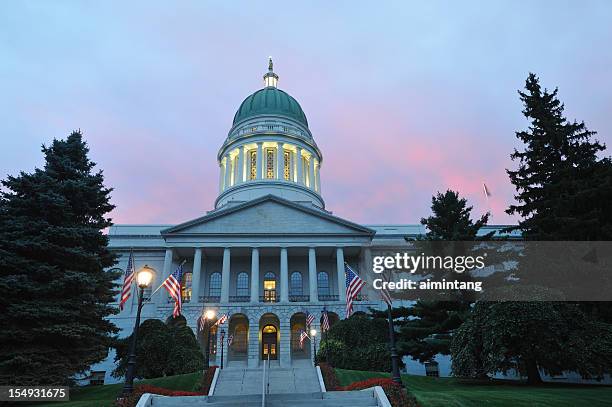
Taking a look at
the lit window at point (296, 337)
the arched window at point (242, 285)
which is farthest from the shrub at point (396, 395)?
the arched window at point (242, 285)

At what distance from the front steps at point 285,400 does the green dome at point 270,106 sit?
47.7m

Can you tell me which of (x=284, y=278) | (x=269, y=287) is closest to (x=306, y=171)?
(x=269, y=287)

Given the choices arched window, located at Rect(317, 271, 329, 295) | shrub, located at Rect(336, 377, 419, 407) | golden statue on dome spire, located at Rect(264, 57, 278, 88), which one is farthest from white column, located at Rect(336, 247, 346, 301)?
golden statue on dome spire, located at Rect(264, 57, 278, 88)

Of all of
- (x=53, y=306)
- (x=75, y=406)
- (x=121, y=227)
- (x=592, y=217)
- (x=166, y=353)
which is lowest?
(x=75, y=406)

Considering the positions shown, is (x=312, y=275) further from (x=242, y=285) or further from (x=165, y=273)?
(x=165, y=273)

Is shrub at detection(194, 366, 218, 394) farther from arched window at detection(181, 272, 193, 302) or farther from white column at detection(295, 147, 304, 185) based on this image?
white column at detection(295, 147, 304, 185)

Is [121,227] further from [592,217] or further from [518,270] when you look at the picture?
[592,217]

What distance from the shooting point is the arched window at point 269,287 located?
1623 inches

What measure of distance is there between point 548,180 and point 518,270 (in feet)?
16.0

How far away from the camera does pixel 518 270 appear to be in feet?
71.0

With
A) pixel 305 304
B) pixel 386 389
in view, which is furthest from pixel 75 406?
pixel 305 304

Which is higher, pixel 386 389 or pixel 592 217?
pixel 592 217

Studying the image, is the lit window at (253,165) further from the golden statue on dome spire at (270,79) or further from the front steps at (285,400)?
the front steps at (285,400)

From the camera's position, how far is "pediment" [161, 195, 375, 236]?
39906 millimetres
